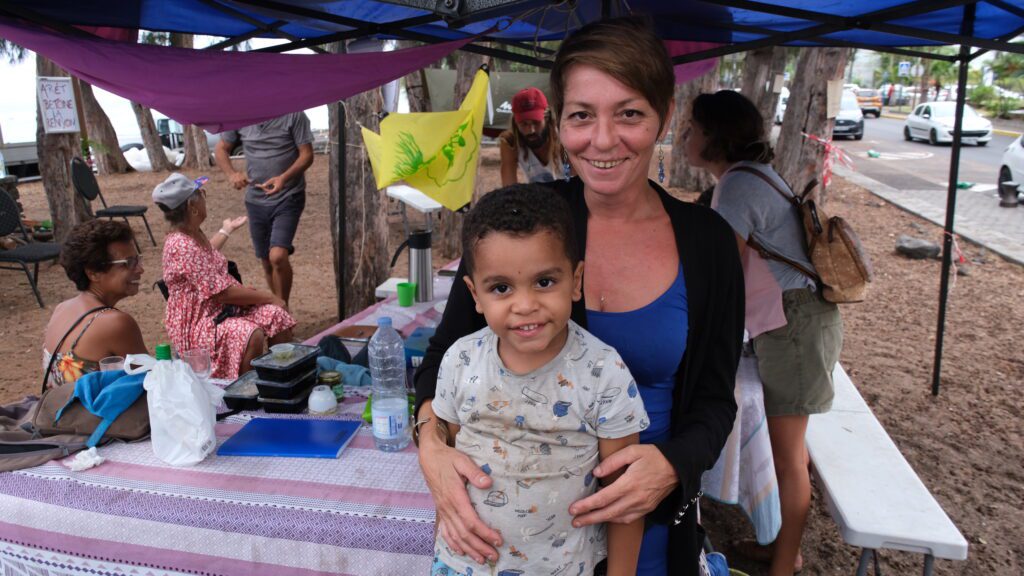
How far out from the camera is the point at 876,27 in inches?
106

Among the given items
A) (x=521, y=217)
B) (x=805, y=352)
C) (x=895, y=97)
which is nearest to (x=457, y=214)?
(x=805, y=352)

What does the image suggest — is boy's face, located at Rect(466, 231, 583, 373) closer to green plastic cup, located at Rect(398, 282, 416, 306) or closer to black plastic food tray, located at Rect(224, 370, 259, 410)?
black plastic food tray, located at Rect(224, 370, 259, 410)

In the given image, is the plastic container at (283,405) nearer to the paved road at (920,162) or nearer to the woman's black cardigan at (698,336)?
the woman's black cardigan at (698,336)

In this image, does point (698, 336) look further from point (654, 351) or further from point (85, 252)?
point (85, 252)

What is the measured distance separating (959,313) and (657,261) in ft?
21.8

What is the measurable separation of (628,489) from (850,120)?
25369mm

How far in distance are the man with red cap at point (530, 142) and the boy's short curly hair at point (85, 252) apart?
8.73 ft

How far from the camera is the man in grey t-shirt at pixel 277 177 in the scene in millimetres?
5141

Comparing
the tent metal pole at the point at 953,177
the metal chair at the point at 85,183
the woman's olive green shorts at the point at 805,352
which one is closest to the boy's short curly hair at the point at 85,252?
the woman's olive green shorts at the point at 805,352

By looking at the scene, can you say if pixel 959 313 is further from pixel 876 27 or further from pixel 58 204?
pixel 58 204

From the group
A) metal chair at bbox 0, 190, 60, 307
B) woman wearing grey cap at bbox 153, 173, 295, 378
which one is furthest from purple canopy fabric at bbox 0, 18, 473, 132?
metal chair at bbox 0, 190, 60, 307

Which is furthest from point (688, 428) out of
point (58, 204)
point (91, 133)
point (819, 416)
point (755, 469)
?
point (91, 133)

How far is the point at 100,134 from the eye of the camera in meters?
16.6

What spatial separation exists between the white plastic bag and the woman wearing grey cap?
5.31ft
